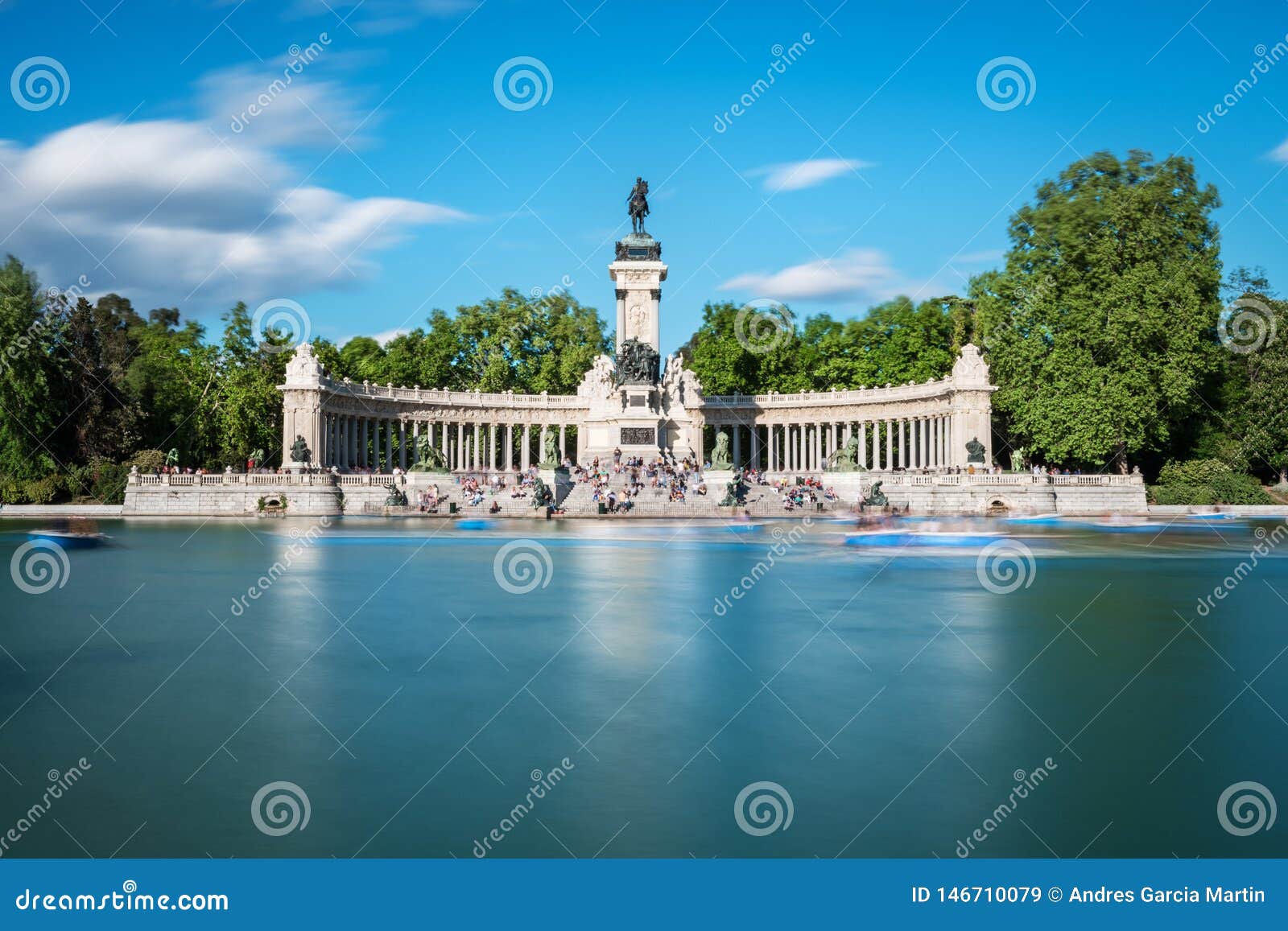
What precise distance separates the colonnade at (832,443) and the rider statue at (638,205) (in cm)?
1611

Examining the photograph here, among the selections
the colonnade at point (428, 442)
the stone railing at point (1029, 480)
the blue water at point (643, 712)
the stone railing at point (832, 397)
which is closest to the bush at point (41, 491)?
the colonnade at point (428, 442)

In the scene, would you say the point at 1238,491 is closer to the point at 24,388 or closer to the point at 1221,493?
the point at 1221,493

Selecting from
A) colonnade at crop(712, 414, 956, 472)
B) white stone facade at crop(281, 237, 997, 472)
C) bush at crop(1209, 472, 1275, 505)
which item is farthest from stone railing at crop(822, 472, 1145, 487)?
colonnade at crop(712, 414, 956, 472)

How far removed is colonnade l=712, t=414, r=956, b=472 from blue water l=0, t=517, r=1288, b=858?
51.2m

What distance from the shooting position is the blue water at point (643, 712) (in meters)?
9.28

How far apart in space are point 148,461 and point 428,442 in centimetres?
1633

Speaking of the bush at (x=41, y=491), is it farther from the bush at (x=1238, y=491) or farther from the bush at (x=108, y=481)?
the bush at (x=1238, y=491)

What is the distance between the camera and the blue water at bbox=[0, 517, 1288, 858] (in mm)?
A: 9281

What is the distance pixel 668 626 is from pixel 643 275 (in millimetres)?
57153

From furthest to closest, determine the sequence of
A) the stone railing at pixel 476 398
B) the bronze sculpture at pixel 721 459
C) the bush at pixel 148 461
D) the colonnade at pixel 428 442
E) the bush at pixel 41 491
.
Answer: the stone railing at pixel 476 398 < the colonnade at pixel 428 442 < the bush at pixel 148 461 < the bush at pixel 41 491 < the bronze sculpture at pixel 721 459

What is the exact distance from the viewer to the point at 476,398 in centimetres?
8131

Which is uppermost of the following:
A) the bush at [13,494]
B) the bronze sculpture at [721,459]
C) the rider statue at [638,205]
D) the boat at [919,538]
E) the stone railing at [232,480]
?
the rider statue at [638,205]

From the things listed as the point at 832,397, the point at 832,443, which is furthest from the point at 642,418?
the point at 832,443
